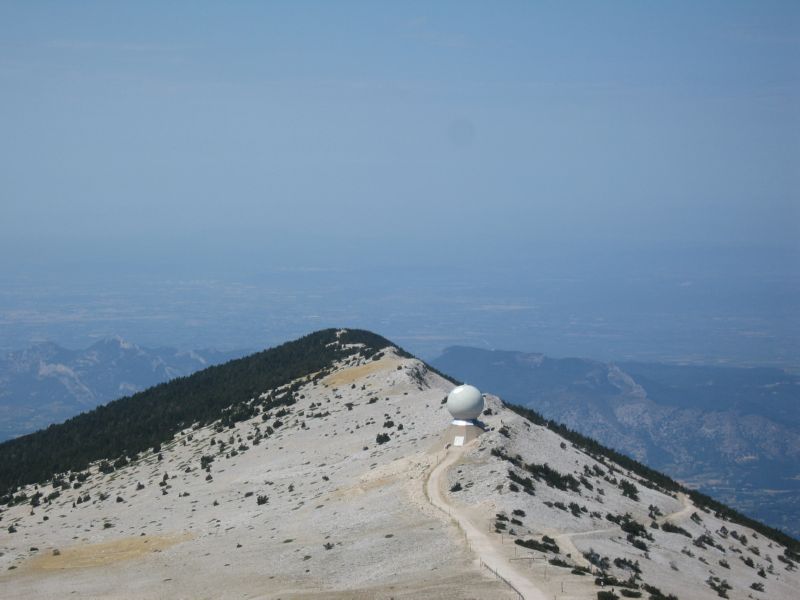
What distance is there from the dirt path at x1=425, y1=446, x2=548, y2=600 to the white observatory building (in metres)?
1.09

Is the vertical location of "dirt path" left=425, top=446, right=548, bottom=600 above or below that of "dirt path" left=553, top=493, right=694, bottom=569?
above

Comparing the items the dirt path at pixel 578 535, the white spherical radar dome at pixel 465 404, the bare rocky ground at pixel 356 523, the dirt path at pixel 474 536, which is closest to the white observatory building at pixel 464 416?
the white spherical radar dome at pixel 465 404

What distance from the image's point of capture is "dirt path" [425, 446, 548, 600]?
26406 mm

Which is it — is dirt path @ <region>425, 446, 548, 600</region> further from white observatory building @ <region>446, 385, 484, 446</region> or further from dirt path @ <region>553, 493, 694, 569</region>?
dirt path @ <region>553, 493, 694, 569</region>

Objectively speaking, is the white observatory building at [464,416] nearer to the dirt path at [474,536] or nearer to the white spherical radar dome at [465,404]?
the white spherical radar dome at [465,404]

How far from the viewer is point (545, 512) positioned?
116ft

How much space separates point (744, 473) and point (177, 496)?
165 metres

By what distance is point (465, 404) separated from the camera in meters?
43.9

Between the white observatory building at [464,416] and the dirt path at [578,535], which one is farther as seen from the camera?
the white observatory building at [464,416]

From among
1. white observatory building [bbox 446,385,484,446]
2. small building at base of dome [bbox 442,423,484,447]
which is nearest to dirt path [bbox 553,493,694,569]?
small building at base of dome [bbox 442,423,484,447]

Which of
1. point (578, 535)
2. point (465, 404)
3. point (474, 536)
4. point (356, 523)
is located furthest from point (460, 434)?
point (474, 536)

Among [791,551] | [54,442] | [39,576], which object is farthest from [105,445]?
[791,551]

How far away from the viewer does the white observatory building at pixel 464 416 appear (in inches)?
1719

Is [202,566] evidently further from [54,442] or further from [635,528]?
[54,442]
